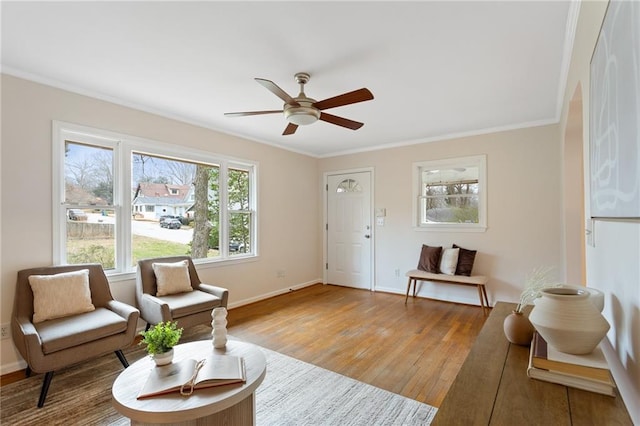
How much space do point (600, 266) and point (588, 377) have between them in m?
0.58

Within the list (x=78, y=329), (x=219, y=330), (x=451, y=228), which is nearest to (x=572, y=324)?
(x=219, y=330)

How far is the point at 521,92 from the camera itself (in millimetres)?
3055

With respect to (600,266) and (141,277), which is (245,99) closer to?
(141,277)

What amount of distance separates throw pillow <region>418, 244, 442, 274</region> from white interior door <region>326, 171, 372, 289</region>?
41.1 inches

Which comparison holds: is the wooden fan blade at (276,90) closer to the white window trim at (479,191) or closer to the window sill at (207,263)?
the window sill at (207,263)

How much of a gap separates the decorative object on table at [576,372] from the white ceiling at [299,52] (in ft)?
6.16

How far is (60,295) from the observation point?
254 cm

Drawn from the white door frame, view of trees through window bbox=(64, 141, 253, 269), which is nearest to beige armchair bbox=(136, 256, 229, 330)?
view of trees through window bbox=(64, 141, 253, 269)

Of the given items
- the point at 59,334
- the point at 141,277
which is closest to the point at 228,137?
the point at 141,277

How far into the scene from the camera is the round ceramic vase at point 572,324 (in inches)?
36.5

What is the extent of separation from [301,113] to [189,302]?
2156mm

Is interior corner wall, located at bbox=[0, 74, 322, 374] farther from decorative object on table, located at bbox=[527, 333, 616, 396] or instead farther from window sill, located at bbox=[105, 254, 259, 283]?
decorative object on table, located at bbox=[527, 333, 616, 396]

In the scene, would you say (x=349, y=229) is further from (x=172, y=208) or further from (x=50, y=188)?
(x=50, y=188)

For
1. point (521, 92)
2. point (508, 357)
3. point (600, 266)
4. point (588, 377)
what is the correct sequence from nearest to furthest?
Answer: point (588, 377) < point (508, 357) < point (600, 266) < point (521, 92)
